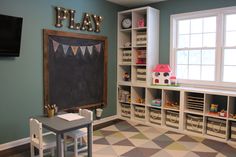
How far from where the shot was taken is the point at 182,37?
14.4 feet

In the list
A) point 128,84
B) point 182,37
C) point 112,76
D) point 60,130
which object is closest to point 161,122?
point 128,84

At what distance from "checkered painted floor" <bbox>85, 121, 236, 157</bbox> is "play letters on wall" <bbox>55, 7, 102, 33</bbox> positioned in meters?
1.99

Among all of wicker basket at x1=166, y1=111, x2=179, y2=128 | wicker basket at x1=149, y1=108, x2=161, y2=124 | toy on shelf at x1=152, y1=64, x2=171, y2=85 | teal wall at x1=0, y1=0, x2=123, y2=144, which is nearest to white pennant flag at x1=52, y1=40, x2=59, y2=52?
teal wall at x1=0, y1=0, x2=123, y2=144

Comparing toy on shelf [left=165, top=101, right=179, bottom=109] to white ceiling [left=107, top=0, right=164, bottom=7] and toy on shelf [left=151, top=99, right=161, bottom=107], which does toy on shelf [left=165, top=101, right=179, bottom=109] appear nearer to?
toy on shelf [left=151, top=99, right=161, bottom=107]

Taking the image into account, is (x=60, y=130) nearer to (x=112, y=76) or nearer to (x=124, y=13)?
(x=112, y=76)

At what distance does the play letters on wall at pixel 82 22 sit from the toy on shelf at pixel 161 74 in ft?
4.73

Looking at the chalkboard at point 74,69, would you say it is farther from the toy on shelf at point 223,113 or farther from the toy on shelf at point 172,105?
the toy on shelf at point 223,113

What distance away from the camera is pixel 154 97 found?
463 cm

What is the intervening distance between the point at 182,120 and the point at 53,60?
2.57 metres

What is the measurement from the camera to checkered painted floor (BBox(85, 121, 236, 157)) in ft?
10.1

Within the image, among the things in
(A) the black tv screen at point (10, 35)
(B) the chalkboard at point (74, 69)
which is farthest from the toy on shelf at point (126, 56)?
(A) the black tv screen at point (10, 35)

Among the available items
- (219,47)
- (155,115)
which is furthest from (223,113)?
(155,115)

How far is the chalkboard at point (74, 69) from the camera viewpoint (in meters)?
3.60

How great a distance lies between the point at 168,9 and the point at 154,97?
1880 millimetres
